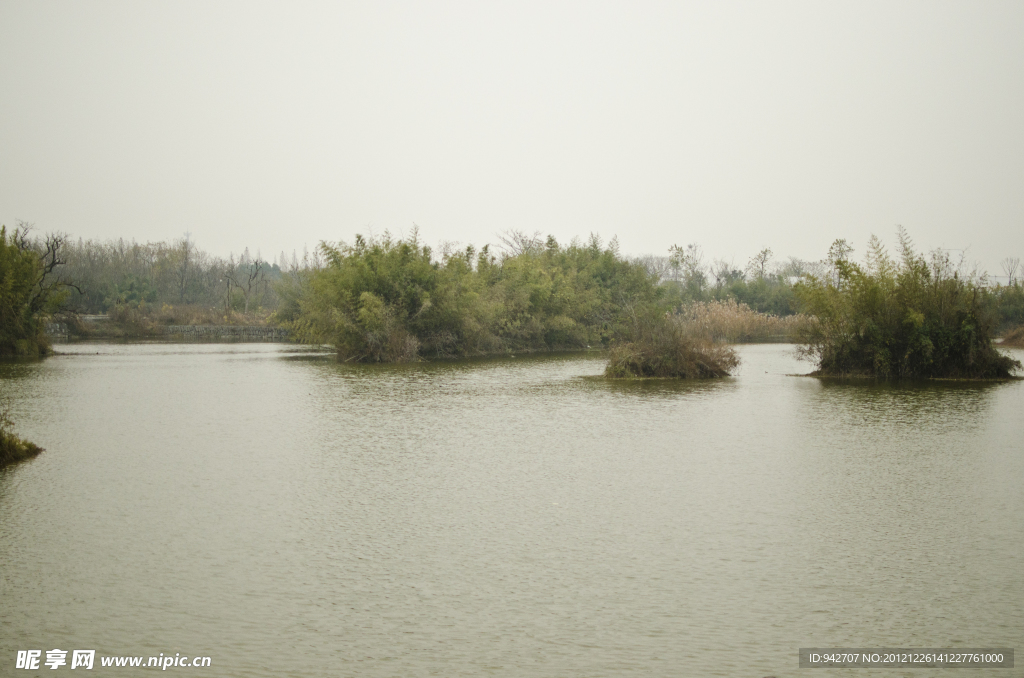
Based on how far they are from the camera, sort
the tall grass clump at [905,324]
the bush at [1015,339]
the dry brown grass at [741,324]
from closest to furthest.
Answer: the tall grass clump at [905,324]
the bush at [1015,339]
the dry brown grass at [741,324]

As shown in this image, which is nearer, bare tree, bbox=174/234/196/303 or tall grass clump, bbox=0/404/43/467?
tall grass clump, bbox=0/404/43/467

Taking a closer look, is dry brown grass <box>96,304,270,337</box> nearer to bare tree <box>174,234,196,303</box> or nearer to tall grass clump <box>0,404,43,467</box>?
bare tree <box>174,234,196,303</box>

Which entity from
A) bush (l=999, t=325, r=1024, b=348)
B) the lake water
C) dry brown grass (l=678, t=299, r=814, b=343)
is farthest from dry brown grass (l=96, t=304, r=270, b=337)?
bush (l=999, t=325, r=1024, b=348)

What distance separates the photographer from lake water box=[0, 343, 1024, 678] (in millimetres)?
4547

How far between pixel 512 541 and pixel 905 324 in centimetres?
1826

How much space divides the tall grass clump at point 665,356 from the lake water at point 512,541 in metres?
7.46

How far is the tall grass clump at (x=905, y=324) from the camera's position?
68.6 feet

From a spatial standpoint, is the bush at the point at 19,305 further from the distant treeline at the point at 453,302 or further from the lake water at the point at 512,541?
the lake water at the point at 512,541

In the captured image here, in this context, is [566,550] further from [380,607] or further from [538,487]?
[538,487]

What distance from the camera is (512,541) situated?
6.43 m

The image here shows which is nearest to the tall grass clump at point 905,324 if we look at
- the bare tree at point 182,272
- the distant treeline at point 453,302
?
the distant treeline at point 453,302

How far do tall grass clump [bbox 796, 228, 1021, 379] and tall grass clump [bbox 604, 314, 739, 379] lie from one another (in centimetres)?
330

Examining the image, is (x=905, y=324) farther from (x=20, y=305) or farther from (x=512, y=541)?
(x=20, y=305)

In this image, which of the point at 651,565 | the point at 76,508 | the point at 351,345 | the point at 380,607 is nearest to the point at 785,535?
the point at 651,565
